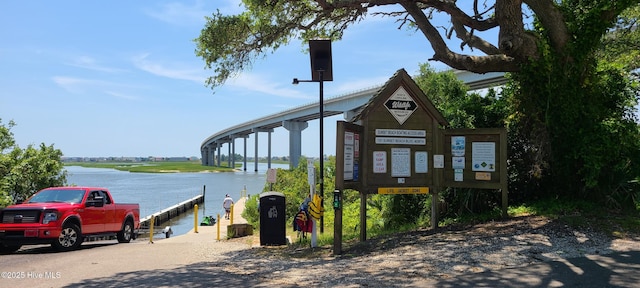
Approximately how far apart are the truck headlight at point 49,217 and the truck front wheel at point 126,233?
334cm

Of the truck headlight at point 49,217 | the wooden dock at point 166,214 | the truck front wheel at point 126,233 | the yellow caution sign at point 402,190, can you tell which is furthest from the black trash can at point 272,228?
the wooden dock at point 166,214

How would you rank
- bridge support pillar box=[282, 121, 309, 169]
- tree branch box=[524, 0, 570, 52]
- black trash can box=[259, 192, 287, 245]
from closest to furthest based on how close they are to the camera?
tree branch box=[524, 0, 570, 52] → black trash can box=[259, 192, 287, 245] → bridge support pillar box=[282, 121, 309, 169]

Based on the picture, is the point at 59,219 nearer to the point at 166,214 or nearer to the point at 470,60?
the point at 470,60

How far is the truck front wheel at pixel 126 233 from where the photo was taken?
1524 cm

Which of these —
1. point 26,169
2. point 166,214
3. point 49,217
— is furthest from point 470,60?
point 166,214

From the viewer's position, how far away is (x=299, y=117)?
73.3 m

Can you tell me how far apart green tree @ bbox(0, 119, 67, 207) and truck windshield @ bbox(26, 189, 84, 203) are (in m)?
Answer: 5.16

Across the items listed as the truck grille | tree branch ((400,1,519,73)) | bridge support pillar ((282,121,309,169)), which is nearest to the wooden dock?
the truck grille

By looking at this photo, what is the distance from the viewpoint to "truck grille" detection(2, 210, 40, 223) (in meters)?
11.7

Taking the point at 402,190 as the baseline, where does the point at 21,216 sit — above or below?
below

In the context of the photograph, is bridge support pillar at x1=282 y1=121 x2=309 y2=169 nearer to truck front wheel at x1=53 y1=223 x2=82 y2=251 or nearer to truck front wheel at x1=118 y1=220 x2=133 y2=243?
truck front wheel at x1=118 y1=220 x2=133 y2=243

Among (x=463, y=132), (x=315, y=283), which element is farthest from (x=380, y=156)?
(x=315, y=283)

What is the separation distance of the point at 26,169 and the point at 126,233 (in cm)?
605

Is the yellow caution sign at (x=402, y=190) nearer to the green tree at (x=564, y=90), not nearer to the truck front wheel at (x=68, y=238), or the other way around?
the green tree at (x=564, y=90)
